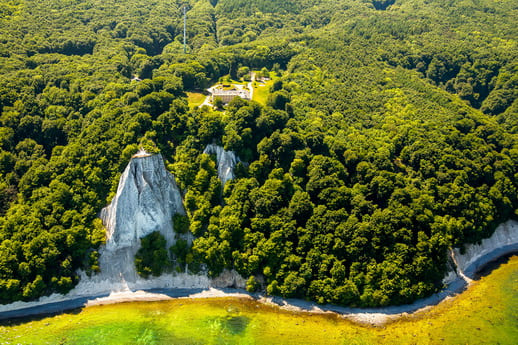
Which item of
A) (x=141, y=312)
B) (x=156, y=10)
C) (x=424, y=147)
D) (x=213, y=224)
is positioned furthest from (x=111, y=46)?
(x=424, y=147)

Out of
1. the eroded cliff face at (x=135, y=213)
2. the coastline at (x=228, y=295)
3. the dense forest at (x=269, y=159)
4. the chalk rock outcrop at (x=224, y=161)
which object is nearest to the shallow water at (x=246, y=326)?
the coastline at (x=228, y=295)

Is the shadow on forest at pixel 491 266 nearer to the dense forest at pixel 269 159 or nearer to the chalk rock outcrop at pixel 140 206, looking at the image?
the dense forest at pixel 269 159

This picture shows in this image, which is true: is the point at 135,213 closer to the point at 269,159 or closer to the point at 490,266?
the point at 269,159

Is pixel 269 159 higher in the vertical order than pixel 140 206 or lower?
higher

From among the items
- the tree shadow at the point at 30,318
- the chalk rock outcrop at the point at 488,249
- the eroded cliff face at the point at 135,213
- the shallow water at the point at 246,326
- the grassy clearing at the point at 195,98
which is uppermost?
the grassy clearing at the point at 195,98

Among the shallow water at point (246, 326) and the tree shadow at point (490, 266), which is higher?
the tree shadow at point (490, 266)

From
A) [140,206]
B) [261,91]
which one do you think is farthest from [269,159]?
[140,206]

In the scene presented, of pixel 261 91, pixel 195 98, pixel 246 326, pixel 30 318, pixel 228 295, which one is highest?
pixel 261 91

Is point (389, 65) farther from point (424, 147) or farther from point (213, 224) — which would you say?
point (213, 224)
